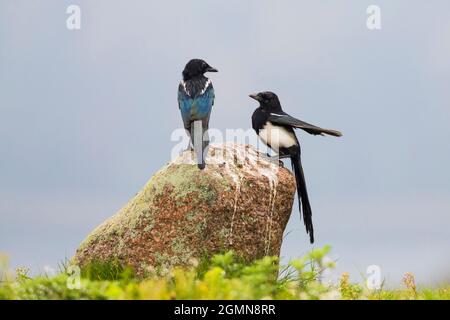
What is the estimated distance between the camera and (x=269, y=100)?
10.2m

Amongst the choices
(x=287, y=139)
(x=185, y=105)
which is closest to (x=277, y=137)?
(x=287, y=139)

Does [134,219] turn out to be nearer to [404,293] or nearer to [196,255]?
[196,255]

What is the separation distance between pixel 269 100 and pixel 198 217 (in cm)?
273

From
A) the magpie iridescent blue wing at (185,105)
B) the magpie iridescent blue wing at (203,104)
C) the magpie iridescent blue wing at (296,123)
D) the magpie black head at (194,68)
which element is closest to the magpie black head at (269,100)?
the magpie iridescent blue wing at (296,123)

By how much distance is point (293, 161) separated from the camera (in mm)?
9883

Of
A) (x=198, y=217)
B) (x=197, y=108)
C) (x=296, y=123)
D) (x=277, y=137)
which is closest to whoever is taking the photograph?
(x=198, y=217)

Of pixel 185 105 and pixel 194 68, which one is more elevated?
pixel 194 68

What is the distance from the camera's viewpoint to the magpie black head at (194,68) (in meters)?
9.68

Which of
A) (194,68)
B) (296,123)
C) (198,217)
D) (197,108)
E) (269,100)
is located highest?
(194,68)

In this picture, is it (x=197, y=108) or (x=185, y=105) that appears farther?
(x=185, y=105)

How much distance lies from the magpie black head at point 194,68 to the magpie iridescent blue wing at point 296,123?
1258 mm

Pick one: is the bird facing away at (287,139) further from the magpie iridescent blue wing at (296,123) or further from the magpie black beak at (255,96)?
the magpie black beak at (255,96)

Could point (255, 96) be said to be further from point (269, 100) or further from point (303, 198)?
point (303, 198)
